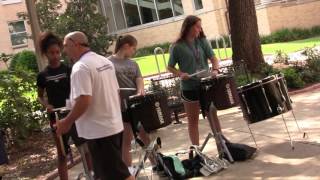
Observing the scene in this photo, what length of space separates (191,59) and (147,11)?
1123 inches

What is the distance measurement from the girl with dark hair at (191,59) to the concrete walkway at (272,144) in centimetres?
76

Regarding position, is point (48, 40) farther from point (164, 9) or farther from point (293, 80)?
point (164, 9)

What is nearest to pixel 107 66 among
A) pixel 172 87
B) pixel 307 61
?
pixel 172 87

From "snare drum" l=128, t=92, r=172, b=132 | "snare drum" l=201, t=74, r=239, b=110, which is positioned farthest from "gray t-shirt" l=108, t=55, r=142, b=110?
"snare drum" l=201, t=74, r=239, b=110

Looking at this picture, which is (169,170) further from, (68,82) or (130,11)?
(130,11)

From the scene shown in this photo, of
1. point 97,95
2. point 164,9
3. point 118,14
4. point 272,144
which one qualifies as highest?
point 118,14

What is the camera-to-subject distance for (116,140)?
→ 5031mm

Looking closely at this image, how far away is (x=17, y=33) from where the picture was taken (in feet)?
127

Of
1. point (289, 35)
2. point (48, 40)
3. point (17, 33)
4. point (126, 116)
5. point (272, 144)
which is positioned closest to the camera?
point (48, 40)

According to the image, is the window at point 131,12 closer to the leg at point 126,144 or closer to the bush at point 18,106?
the bush at point 18,106

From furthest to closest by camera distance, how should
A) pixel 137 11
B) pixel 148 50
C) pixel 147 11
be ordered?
pixel 137 11 < pixel 147 11 < pixel 148 50

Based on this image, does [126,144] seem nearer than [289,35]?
Yes

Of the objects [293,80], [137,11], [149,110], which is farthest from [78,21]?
[137,11]

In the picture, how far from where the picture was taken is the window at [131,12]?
35.8 meters
